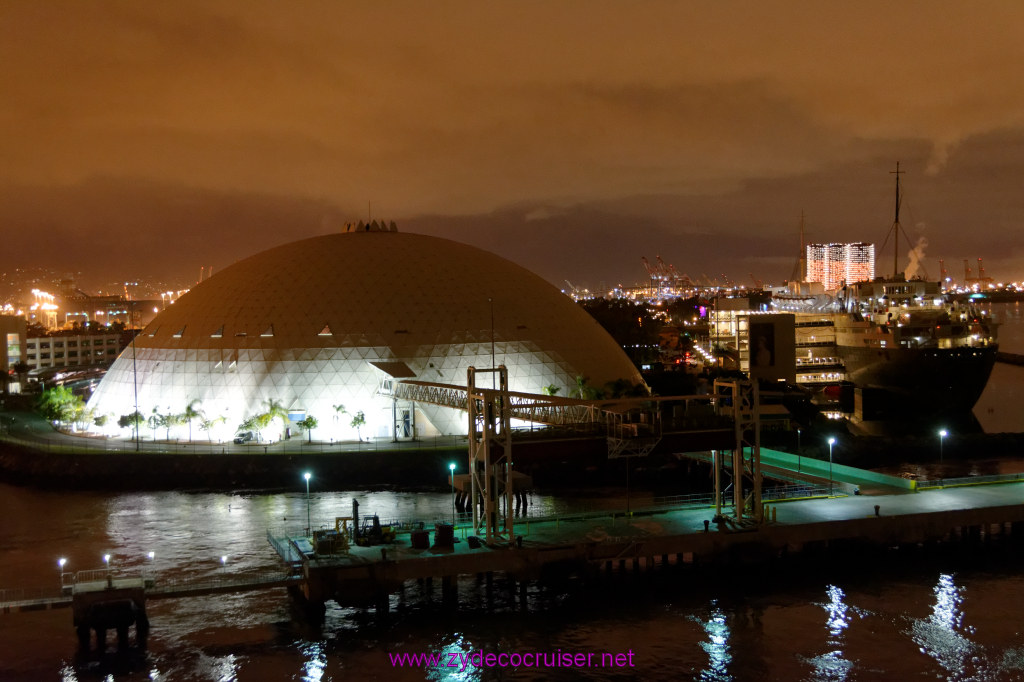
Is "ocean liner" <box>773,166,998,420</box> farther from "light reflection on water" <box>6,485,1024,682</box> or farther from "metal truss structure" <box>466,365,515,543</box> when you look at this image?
"metal truss structure" <box>466,365,515,543</box>

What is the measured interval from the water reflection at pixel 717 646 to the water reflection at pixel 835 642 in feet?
10.3

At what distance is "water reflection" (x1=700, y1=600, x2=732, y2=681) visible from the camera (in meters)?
33.9

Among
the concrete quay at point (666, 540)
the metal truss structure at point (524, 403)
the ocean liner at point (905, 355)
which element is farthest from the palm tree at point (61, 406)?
the ocean liner at point (905, 355)

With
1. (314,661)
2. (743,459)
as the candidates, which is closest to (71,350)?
(743,459)

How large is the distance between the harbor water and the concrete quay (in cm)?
129

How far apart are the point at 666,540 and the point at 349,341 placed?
4140 centimetres

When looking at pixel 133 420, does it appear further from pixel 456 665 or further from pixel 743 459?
pixel 743 459

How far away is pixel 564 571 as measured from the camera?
43.1m

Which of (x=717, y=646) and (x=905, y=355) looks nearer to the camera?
(x=717, y=646)

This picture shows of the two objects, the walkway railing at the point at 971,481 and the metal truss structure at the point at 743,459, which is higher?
the metal truss structure at the point at 743,459

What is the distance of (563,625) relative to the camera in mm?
39406

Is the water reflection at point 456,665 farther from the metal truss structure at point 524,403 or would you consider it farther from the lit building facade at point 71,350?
the lit building facade at point 71,350

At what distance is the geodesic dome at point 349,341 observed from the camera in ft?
252

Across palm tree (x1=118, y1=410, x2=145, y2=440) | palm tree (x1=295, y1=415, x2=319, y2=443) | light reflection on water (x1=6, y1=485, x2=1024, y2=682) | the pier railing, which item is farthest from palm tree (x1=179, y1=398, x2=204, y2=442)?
light reflection on water (x1=6, y1=485, x2=1024, y2=682)
